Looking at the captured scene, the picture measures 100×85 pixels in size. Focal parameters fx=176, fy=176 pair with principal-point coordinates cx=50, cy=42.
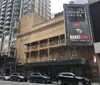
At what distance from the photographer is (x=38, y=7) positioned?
326 feet

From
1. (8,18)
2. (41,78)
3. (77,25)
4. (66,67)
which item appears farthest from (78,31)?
(8,18)

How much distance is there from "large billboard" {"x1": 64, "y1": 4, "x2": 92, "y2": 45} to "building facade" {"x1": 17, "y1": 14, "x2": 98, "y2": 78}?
73.2 inches

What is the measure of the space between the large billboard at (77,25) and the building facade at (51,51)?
6.10 feet

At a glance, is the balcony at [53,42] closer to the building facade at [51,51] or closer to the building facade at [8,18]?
the building facade at [51,51]

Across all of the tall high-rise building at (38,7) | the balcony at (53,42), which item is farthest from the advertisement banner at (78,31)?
the tall high-rise building at (38,7)

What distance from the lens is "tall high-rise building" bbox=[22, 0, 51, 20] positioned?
9385 cm

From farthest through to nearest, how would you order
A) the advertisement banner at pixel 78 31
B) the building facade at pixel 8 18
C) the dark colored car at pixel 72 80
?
the building facade at pixel 8 18
the advertisement banner at pixel 78 31
the dark colored car at pixel 72 80

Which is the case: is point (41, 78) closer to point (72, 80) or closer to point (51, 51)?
point (72, 80)

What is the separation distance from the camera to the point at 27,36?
4875 centimetres

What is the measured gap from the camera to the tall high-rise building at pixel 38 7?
93.8 metres

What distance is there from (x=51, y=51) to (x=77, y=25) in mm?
10024

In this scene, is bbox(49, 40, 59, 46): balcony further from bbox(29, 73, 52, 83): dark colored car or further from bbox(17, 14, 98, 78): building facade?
bbox(29, 73, 52, 83): dark colored car

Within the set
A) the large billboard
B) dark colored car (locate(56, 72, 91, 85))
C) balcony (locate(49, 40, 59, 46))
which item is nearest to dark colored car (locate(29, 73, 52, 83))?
dark colored car (locate(56, 72, 91, 85))

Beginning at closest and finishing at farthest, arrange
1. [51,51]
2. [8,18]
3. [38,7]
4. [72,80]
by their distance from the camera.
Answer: [72,80] → [51,51] → [8,18] → [38,7]
